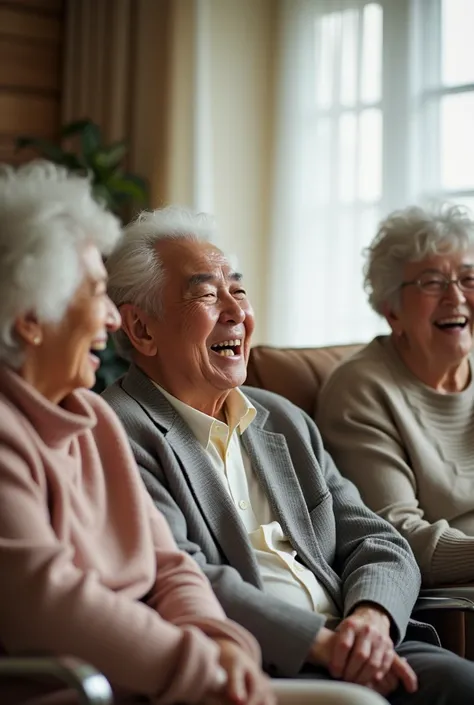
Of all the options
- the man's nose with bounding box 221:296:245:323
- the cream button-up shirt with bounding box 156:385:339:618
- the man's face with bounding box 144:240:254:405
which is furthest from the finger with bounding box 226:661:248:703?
the man's nose with bounding box 221:296:245:323

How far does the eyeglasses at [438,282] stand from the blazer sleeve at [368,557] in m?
0.60

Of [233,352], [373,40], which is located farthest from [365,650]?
[373,40]

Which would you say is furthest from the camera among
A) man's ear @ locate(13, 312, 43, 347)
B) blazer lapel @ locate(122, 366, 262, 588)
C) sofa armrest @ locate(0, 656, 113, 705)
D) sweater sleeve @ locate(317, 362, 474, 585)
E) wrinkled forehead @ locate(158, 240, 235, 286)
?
sweater sleeve @ locate(317, 362, 474, 585)

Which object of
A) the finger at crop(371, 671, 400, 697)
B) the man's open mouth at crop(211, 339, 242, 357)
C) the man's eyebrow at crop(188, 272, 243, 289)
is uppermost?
the man's eyebrow at crop(188, 272, 243, 289)

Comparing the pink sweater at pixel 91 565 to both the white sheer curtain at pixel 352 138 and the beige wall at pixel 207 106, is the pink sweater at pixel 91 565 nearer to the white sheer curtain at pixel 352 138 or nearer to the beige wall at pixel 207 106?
the white sheer curtain at pixel 352 138

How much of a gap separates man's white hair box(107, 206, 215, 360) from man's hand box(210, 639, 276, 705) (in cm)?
86

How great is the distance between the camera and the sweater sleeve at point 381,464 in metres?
2.40

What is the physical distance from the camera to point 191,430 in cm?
216

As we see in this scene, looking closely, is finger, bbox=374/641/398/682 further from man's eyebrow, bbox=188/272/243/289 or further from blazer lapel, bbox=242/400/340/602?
man's eyebrow, bbox=188/272/243/289

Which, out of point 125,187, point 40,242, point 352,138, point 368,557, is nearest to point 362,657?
point 368,557

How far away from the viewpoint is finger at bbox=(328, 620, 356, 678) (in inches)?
75.0

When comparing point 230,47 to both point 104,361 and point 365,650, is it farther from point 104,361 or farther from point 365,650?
point 365,650

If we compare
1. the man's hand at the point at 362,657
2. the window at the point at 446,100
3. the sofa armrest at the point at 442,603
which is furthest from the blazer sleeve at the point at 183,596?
the window at the point at 446,100

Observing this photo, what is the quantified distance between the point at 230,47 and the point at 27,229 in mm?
3832
